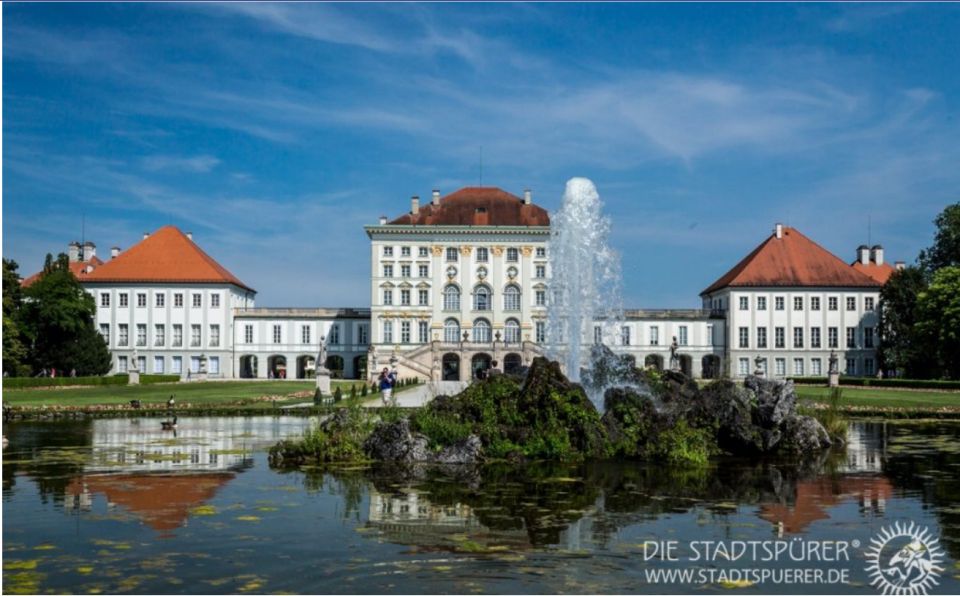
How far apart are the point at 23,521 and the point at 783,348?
6955cm

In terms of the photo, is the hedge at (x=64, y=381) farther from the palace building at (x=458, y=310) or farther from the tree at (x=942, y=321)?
the tree at (x=942, y=321)

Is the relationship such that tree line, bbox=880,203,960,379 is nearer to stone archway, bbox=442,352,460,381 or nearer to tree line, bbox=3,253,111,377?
stone archway, bbox=442,352,460,381

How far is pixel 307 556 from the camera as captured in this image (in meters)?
9.22

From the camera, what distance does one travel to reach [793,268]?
247 feet

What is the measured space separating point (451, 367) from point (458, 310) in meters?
4.49

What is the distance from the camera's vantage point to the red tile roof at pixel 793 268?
7412 centimetres

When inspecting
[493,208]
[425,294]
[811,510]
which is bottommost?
[811,510]

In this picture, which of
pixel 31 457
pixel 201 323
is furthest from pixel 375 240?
pixel 31 457

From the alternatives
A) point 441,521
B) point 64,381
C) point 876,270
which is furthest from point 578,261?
point 876,270

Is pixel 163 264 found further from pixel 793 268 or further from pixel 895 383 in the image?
pixel 895 383

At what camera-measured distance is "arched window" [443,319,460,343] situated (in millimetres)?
76188

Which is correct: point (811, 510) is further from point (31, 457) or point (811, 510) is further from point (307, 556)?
point (31, 457)

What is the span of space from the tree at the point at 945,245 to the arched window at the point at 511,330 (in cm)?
2897

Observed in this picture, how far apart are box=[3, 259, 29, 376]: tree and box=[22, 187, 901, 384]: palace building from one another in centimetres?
1656
